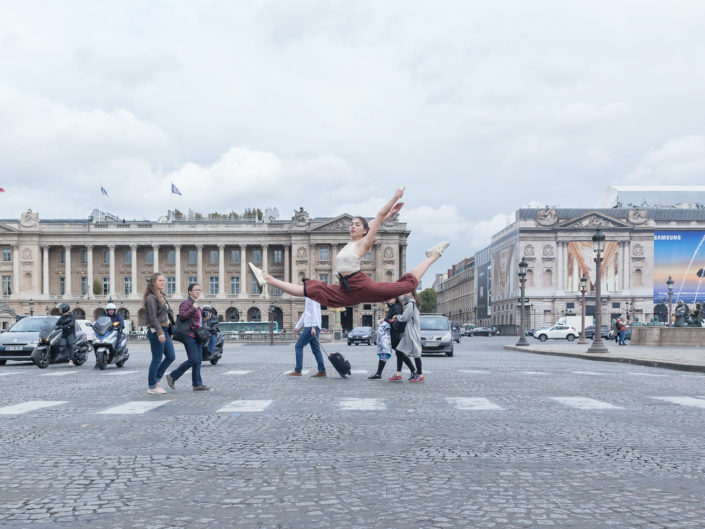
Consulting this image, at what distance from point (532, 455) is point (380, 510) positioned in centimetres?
235

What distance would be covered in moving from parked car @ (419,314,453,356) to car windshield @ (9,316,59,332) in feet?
41.1

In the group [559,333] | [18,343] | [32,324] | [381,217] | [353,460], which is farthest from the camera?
[559,333]

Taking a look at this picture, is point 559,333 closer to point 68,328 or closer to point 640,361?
point 640,361

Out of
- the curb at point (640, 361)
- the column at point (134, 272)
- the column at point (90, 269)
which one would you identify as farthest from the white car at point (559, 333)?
the column at point (90, 269)

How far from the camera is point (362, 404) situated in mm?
10812

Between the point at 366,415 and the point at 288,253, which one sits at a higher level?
the point at 288,253

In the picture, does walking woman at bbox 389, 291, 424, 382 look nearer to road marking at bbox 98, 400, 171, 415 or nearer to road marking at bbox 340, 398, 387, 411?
road marking at bbox 340, 398, 387, 411

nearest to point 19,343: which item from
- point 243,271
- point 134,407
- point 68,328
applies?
point 68,328

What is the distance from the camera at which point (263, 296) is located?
10731cm

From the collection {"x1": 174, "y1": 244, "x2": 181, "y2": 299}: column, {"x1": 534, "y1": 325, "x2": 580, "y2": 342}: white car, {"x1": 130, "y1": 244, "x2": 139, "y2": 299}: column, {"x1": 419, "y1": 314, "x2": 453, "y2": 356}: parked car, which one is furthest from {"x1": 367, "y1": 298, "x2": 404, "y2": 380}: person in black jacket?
{"x1": 130, "y1": 244, "x2": 139, "y2": 299}: column

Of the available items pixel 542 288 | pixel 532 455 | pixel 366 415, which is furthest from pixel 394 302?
pixel 542 288

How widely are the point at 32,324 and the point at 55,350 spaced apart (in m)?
3.65

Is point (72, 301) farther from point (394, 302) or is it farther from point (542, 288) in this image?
point (394, 302)

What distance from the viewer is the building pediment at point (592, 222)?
111 m
